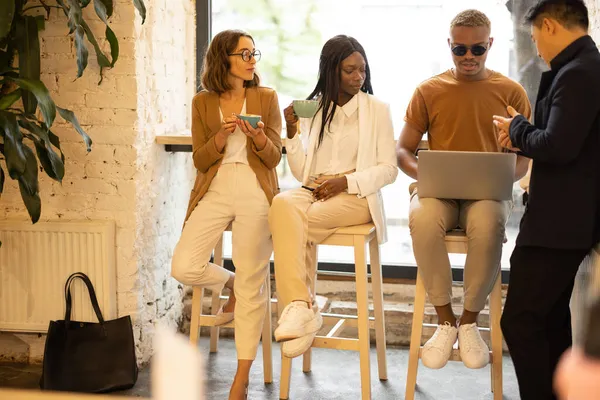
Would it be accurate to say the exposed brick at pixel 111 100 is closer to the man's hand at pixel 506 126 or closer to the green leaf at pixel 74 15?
the green leaf at pixel 74 15

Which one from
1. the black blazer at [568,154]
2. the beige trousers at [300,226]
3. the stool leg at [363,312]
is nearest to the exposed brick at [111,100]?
the beige trousers at [300,226]

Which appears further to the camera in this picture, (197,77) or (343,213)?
(197,77)

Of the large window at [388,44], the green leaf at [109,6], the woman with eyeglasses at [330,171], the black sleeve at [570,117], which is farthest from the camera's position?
the large window at [388,44]

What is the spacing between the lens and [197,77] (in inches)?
154

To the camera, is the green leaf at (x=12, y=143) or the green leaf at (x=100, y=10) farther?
the green leaf at (x=100, y=10)

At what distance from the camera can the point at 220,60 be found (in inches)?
117

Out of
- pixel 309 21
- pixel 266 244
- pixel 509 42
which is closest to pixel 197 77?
pixel 309 21

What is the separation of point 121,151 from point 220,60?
60cm

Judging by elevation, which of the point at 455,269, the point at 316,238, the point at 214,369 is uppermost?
the point at 316,238

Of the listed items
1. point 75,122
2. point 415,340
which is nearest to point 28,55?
point 75,122

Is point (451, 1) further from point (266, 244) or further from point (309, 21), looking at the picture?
point (266, 244)

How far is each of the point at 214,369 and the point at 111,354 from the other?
44cm

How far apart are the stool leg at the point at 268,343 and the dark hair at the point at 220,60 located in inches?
30.5

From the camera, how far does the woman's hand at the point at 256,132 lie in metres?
2.77
